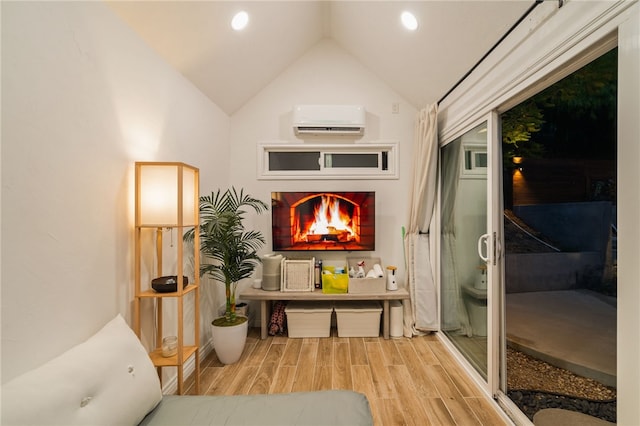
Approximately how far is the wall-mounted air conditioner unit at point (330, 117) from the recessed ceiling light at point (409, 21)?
3.03ft

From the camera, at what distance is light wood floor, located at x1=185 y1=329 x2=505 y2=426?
1716mm

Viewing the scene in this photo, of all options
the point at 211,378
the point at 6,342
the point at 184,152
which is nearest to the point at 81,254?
the point at 6,342

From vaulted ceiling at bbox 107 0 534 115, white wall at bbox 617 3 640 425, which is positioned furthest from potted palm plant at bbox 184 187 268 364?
white wall at bbox 617 3 640 425

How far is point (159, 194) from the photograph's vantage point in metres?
1.56

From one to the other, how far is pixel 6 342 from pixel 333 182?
257cm

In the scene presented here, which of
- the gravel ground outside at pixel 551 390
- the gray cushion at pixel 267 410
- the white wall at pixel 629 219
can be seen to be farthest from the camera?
the gravel ground outside at pixel 551 390

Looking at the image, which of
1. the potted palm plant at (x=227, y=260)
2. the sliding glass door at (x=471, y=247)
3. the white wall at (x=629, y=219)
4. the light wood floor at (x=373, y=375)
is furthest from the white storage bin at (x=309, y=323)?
the white wall at (x=629, y=219)

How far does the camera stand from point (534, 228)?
1.76 m

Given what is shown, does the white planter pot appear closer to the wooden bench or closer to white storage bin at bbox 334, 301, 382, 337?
the wooden bench

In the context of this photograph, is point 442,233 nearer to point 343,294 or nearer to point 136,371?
point 343,294

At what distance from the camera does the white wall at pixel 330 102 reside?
3043mm

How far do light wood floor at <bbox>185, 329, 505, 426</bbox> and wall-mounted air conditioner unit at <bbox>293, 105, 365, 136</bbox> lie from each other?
2.23 meters

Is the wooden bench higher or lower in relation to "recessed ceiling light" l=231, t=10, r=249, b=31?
lower

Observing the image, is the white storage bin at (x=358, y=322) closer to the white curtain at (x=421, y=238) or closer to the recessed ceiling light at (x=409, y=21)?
the white curtain at (x=421, y=238)
